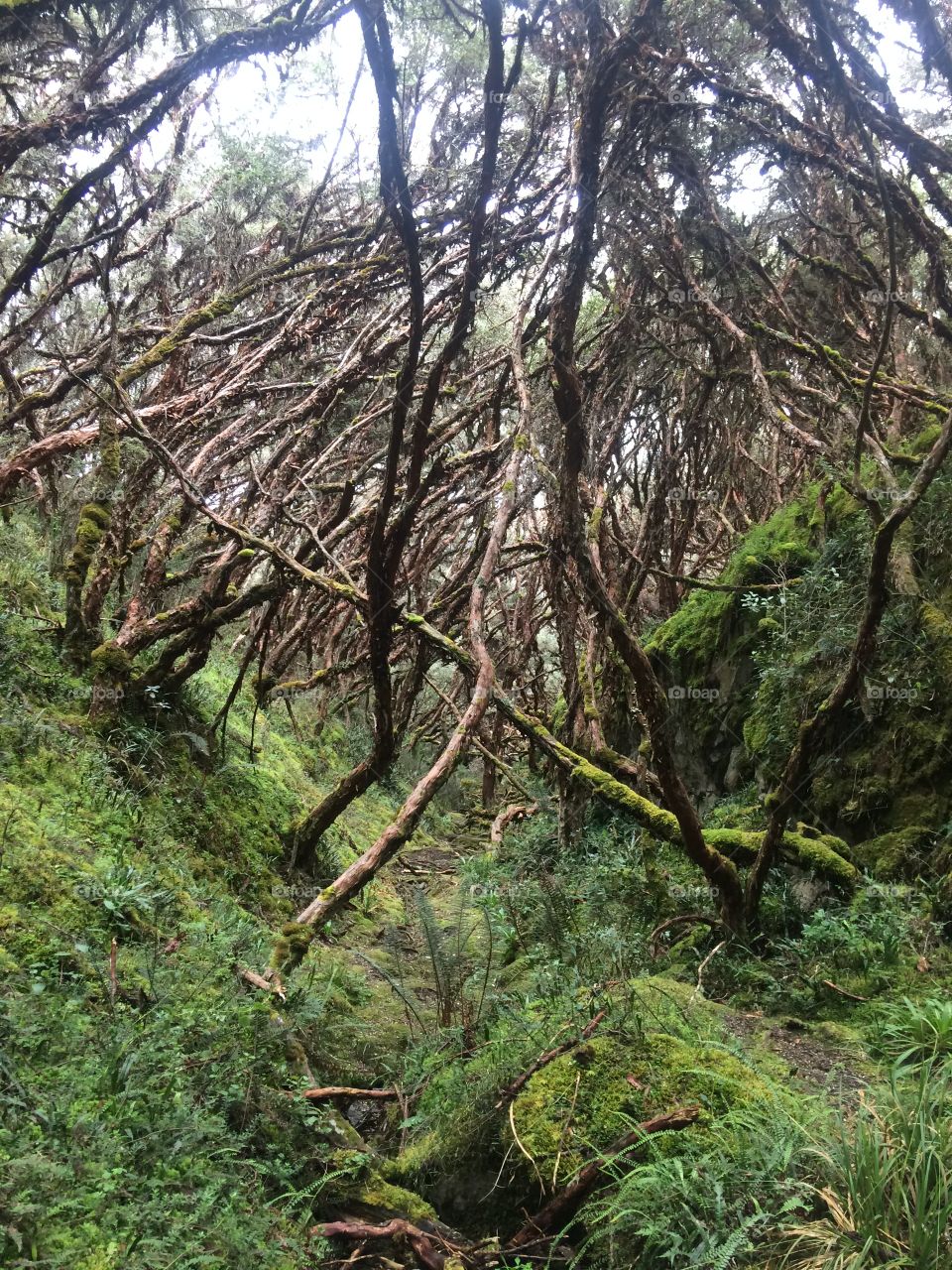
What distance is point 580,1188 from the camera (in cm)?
250

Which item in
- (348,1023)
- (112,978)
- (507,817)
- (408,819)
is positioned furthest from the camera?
(507,817)

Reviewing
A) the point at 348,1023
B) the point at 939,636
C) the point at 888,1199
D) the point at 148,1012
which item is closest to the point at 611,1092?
the point at 888,1199

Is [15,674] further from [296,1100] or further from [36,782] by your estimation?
[296,1100]

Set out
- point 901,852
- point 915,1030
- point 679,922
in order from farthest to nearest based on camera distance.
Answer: point 679,922
point 901,852
point 915,1030

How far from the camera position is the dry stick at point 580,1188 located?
8.10 ft

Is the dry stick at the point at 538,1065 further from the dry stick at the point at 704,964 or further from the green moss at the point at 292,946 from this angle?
the green moss at the point at 292,946

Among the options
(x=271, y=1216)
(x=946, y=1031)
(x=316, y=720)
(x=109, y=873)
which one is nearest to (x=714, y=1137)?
(x=946, y=1031)

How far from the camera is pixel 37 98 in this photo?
26.6 ft

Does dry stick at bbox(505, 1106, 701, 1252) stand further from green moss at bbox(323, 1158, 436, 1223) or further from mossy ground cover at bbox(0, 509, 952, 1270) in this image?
green moss at bbox(323, 1158, 436, 1223)

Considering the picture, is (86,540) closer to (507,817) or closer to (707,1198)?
(707,1198)

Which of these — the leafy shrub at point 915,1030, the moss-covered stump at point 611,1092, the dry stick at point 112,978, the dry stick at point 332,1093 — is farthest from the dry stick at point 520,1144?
the dry stick at point 112,978

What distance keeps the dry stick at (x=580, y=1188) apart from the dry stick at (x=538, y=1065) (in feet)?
1.48

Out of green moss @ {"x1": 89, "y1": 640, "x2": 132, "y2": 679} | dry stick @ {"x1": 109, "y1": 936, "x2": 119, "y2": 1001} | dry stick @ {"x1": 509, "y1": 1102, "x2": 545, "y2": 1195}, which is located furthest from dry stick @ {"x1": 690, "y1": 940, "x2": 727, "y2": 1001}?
green moss @ {"x1": 89, "y1": 640, "x2": 132, "y2": 679}

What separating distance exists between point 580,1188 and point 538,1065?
54cm
